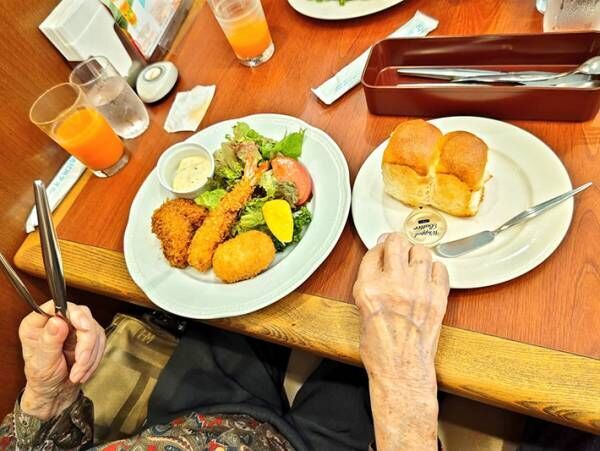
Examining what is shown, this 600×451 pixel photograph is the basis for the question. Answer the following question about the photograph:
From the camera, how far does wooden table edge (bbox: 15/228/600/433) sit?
85 centimetres

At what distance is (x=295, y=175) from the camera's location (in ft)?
4.02

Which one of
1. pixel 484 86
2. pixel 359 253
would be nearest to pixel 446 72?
pixel 484 86

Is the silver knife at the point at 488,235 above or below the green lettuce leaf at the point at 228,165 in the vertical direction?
below

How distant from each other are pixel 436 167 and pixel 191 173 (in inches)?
24.8

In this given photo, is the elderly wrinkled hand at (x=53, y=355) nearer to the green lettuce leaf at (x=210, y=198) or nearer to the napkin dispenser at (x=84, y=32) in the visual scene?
the green lettuce leaf at (x=210, y=198)

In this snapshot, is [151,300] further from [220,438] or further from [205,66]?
[205,66]

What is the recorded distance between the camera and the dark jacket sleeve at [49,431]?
120cm

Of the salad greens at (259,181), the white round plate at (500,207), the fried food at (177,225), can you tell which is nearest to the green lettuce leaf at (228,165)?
the salad greens at (259,181)

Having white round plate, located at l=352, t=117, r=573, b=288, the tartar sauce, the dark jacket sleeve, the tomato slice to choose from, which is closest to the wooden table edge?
white round plate, located at l=352, t=117, r=573, b=288

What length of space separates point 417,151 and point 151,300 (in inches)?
27.5

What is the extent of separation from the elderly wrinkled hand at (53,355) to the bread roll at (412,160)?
2.55ft

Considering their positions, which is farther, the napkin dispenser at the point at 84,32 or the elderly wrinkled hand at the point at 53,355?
the napkin dispenser at the point at 84,32

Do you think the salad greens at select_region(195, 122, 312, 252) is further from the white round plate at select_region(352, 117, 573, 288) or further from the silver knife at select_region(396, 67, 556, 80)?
the silver knife at select_region(396, 67, 556, 80)

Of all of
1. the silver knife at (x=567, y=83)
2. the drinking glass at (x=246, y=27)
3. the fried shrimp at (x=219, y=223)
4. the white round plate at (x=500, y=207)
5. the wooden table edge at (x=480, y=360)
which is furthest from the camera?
the drinking glass at (x=246, y=27)
